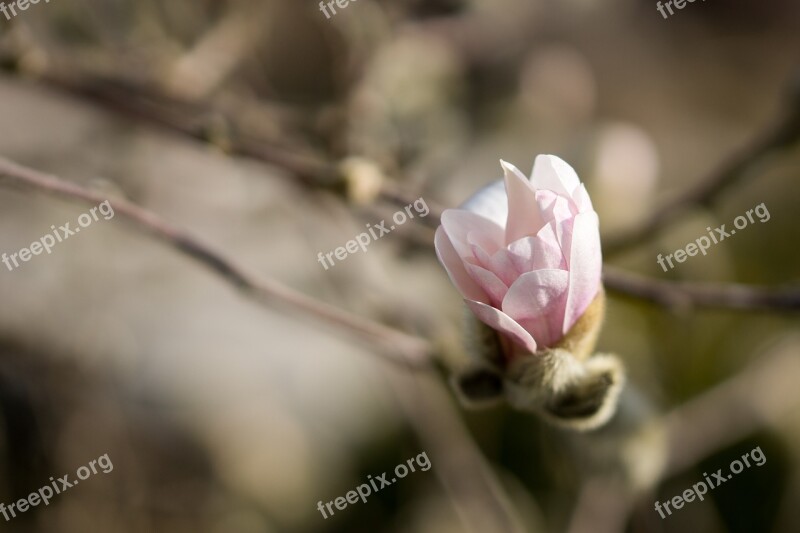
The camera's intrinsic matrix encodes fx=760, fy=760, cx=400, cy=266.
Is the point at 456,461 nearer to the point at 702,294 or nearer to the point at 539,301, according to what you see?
the point at 702,294

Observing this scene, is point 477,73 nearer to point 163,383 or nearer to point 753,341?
point 753,341

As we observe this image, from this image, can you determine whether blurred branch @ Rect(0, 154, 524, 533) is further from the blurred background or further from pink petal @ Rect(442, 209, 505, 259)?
pink petal @ Rect(442, 209, 505, 259)

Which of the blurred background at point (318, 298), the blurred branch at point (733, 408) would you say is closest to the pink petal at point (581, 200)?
the blurred background at point (318, 298)

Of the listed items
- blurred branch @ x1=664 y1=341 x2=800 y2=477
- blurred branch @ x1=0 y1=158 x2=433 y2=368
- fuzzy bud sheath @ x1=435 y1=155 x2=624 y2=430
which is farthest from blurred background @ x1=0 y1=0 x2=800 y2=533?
fuzzy bud sheath @ x1=435 y1=155 x2=624 y2=430

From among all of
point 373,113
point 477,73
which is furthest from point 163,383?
point 477,73
